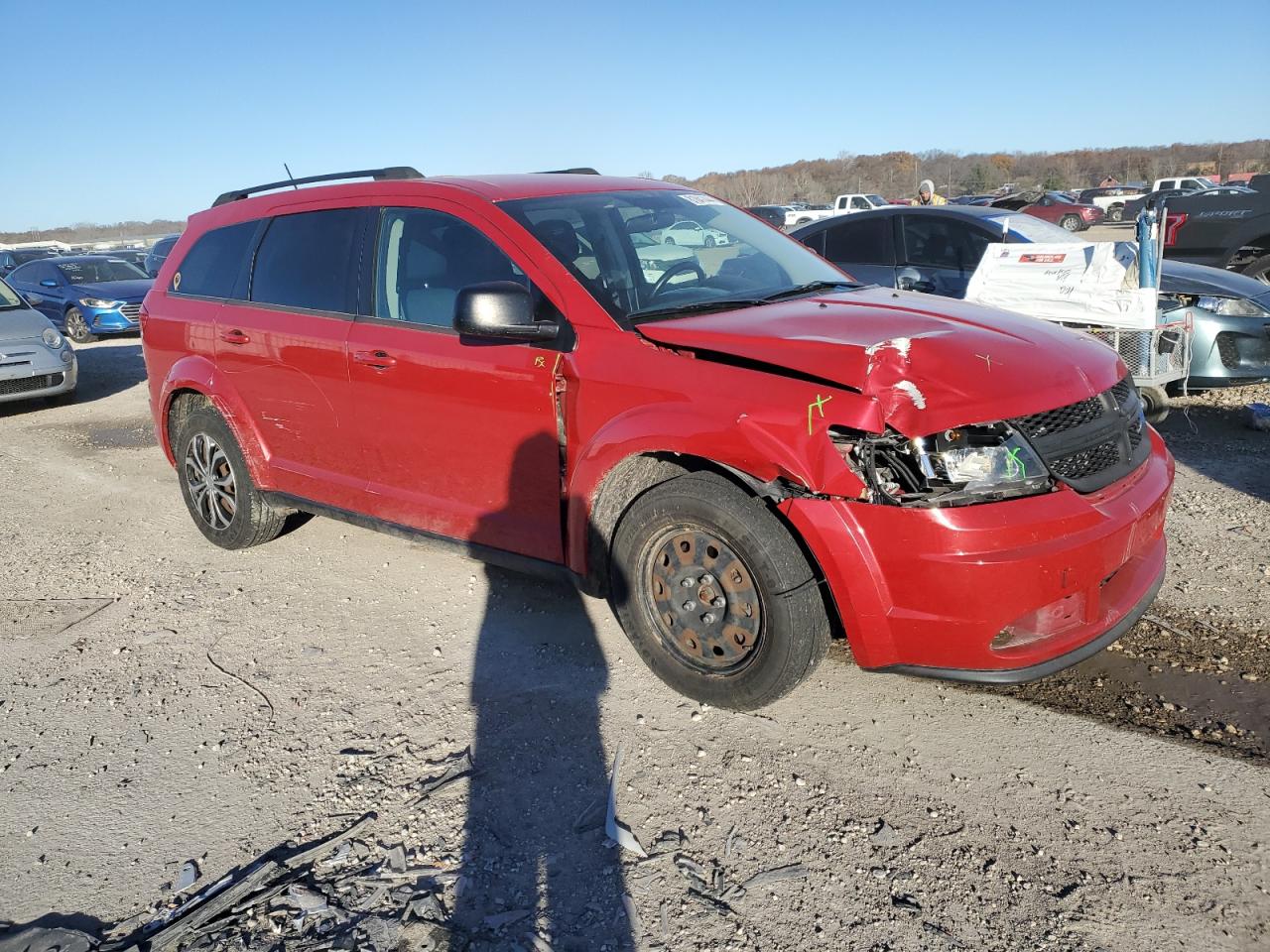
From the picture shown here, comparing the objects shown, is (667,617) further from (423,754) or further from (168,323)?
(168,323)

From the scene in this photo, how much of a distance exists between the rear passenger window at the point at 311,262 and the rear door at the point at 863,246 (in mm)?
4721

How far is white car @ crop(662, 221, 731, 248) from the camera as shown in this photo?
160 inches

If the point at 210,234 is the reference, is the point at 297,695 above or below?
below

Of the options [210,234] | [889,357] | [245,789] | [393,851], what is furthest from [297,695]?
[210,234]

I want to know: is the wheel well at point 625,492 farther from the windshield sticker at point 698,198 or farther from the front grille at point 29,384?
the front grille at point 29,384

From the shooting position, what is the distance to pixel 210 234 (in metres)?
5.31

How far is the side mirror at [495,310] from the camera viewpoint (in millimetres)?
3387

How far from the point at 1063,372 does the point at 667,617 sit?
154 centimetres

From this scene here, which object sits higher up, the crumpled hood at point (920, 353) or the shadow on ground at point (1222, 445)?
the crumpled hood at point (920, 353)

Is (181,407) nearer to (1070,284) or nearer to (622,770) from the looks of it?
(622,770)

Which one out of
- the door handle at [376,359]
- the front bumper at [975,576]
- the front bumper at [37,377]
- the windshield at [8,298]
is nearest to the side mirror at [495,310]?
the door handle at [376,359]

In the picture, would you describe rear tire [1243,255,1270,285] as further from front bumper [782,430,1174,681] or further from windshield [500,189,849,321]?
front bumper [782,430,1174,681]

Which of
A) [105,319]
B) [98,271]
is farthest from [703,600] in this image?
[98,271]

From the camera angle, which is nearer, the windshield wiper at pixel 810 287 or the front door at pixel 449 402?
the front door at pixel 449 402
